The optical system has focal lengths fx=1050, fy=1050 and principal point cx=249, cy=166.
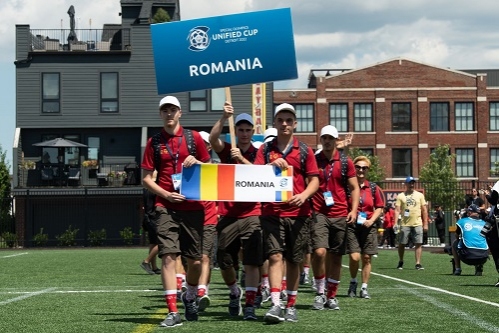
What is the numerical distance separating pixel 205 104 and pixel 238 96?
1.67 meters

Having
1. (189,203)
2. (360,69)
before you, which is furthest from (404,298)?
(360,69)

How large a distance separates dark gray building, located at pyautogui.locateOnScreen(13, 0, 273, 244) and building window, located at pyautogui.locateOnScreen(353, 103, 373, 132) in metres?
25.3

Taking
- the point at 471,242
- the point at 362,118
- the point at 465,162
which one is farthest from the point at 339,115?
the point at 471,242

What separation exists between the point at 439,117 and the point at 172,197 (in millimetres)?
68158

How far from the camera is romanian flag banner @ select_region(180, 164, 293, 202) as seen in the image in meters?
10.9

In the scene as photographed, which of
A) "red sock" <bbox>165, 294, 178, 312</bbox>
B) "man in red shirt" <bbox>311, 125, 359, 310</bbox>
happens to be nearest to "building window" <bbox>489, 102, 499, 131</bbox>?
"man in red shirt" <bbox>311, 125, 359, 310</bbox>

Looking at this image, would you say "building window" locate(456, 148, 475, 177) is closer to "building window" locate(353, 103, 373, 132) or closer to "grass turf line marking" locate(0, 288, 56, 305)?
"building window" locate(353, 103, 373, 132)

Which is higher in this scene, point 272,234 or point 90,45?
point 90,45

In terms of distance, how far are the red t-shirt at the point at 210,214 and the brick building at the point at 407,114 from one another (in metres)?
63.6

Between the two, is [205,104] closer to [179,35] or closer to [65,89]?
[65,89]

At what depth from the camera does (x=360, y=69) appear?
77562 mm

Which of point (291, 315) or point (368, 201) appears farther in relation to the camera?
point (368, 201)

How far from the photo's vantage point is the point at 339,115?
7712 cm

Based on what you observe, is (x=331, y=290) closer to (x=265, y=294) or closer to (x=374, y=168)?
(x=265, y=294)
